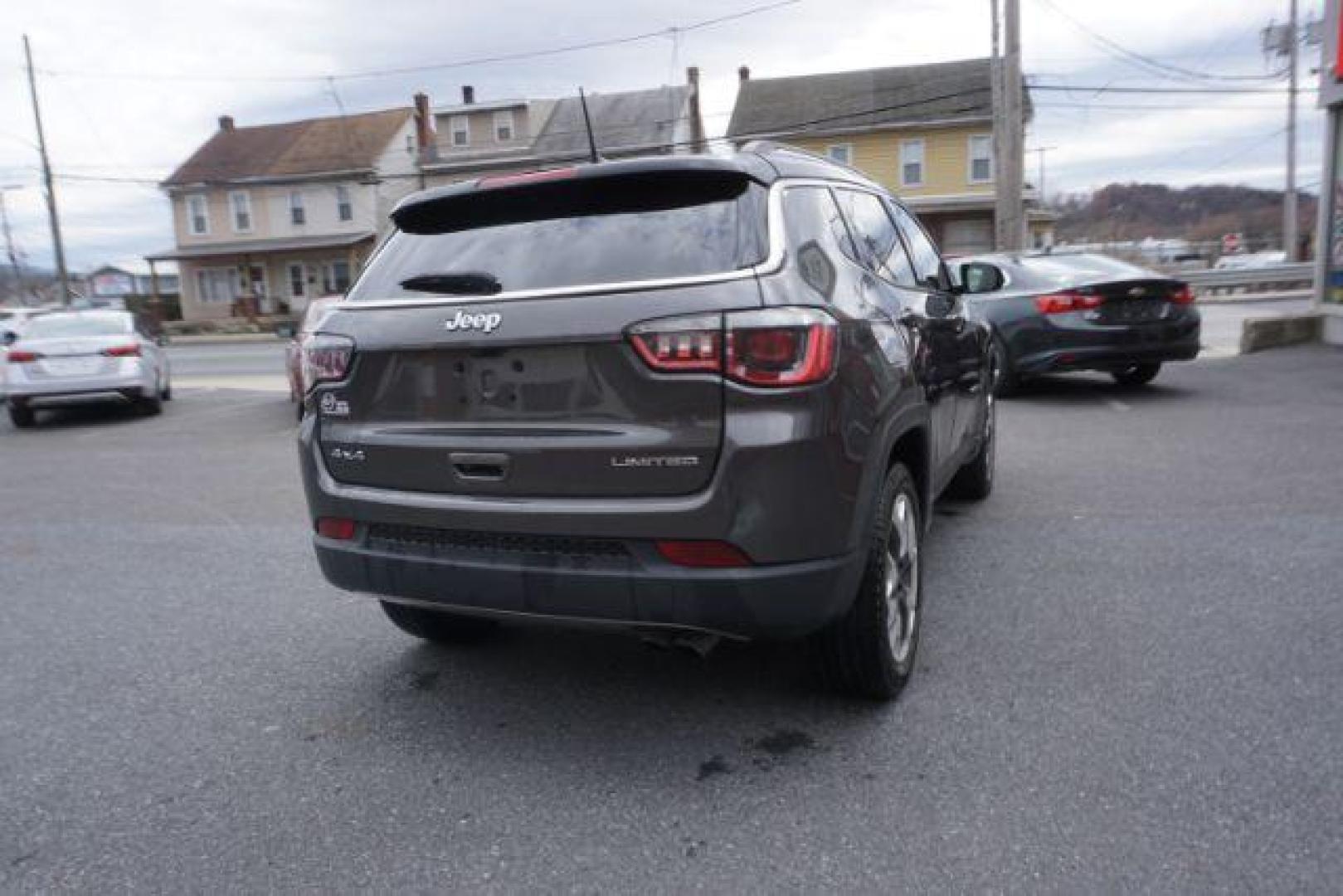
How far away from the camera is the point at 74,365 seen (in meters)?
12.4

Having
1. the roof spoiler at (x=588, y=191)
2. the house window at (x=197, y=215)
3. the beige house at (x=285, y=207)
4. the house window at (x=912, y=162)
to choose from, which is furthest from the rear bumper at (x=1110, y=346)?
the house window at (x=197, y=215)

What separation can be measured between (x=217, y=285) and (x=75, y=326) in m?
35.7

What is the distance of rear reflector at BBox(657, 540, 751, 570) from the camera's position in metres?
2.77

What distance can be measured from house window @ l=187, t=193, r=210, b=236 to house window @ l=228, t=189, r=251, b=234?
52.3 inches

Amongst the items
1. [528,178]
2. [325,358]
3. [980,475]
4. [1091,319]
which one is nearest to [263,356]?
[1091,319]

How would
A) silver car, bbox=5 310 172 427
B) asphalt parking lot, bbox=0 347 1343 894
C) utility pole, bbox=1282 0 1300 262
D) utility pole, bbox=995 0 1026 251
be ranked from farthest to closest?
utility pole, bbox=1282 0 1300 262 → utility pole, bbox=995 0 1026 251 → silver car, bbox=5 310 172 427 → asphalt parking lot, bbox=0 347 1343 894

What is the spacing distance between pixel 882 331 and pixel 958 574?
1.92 meters

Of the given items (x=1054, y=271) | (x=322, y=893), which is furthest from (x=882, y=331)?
(x=1054, y=271)

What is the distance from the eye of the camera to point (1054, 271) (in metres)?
10.2

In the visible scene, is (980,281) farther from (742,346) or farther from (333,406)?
(333,406)

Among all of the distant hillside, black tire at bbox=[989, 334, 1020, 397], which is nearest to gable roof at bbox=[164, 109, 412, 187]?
black tire at bbox=[989, 334, 1020, 397]

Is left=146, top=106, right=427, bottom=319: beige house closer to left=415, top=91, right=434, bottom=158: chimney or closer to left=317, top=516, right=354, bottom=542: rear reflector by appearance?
left=415, top=91, right=434, bottom=158: chimney

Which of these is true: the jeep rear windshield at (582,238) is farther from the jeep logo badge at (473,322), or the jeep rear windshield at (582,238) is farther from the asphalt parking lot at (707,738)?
the asphalt parking lot at (707,738)

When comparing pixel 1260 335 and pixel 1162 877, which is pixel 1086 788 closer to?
pixel 1162 877
